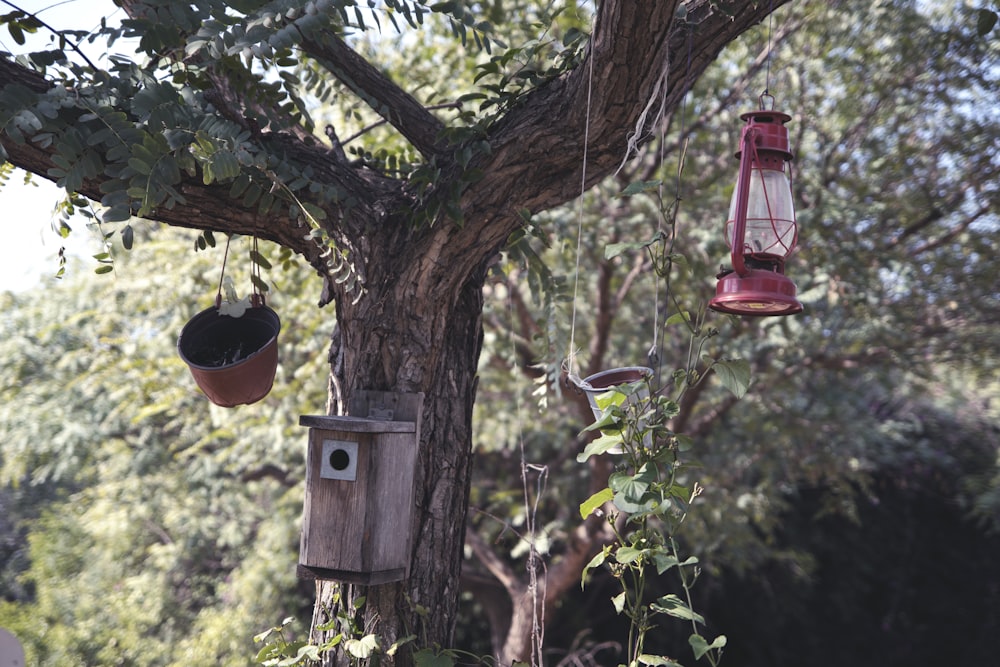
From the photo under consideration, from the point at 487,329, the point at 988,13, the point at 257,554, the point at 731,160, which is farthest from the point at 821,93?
the point at 257,554

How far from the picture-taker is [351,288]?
175 centimetres

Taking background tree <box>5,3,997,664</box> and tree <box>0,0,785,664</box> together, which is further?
background tree <box>5,3,997,664</box>

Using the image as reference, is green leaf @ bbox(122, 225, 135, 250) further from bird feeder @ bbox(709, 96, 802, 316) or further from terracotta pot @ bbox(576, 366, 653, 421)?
bird feeder @ bbox(709, 96, 802, 316)

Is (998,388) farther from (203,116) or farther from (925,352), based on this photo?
(203,116)

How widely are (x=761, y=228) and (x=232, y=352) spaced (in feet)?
3.83

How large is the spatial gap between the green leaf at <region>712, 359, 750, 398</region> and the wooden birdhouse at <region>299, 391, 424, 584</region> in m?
0.65

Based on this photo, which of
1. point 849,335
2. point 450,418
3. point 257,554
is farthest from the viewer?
point 257,554

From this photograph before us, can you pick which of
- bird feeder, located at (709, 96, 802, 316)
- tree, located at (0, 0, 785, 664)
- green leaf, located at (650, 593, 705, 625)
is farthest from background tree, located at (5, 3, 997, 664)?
green leaf, located at (650, 593, 705, 625)

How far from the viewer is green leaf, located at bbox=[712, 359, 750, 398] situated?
4.66 feet

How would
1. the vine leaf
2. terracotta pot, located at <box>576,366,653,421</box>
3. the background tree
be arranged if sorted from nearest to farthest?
the vine leaf
terracotta pot, located at <box>576,366,653,421</box>
the background tree

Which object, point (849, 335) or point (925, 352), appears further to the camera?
point (925, 352)

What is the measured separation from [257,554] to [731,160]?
3835 mm

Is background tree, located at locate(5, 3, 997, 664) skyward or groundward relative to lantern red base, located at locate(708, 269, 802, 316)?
skyward

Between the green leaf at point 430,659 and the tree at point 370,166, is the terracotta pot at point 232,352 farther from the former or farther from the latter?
the green leaf at point 430,659
